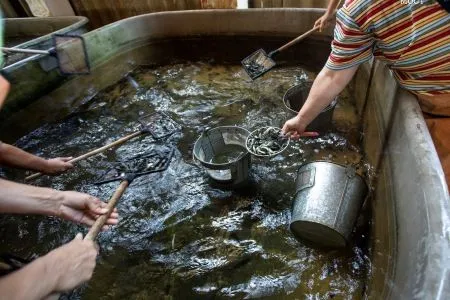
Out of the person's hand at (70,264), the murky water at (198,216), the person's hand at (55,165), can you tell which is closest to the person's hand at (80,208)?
the person's hand at (70,264)

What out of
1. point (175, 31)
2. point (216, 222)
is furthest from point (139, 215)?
point (175, 31)

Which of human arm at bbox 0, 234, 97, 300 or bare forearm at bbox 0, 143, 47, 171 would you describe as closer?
human arm at bbox 0, 234, 97, 300

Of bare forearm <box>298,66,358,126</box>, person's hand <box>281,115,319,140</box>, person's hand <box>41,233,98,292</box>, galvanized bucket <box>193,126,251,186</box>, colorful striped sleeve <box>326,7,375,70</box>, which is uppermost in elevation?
colorful striped sleeve <box>326,7,375,70</box>

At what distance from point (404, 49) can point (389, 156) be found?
3.01ft

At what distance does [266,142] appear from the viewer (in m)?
2.95

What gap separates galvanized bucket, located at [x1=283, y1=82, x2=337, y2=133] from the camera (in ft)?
10.7

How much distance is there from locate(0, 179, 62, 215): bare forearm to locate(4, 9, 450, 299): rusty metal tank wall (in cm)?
222

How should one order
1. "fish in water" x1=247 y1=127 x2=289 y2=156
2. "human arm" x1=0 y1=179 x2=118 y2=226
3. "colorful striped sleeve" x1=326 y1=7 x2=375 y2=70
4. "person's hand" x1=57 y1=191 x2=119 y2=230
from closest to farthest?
"colorful striped sleeve" x1=326 y1=7 x2=375 y2=70
"human arm" x1=0 y1=179 x2=118 y2=226
"person's hand" x1=57 y1=191 x2=119 y2=230
"fish in water" x1=247 y1=127 x2=289 y2=156

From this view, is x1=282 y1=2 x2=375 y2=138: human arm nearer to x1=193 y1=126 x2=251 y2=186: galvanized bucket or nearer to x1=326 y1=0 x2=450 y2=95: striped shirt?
x1=326 y1=0 x2=450 y2=95: striped shirt

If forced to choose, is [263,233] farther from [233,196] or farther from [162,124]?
[162,124]

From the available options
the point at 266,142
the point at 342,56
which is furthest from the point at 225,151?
the point at 342,56

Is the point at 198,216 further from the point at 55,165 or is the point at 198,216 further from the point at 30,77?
the point at 30,77

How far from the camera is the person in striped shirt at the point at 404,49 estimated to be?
162 centimetres

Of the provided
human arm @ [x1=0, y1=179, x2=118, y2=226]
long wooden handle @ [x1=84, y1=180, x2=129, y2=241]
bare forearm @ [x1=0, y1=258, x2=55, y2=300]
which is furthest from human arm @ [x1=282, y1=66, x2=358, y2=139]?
bare forearm @ [x1=0, y1=258, x2=55, y2=300]
